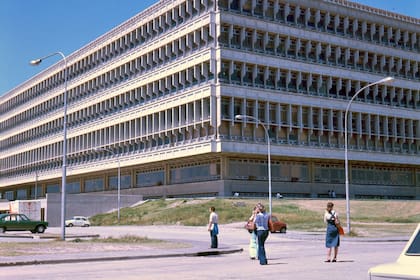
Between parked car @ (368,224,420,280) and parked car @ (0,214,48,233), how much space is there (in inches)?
1654

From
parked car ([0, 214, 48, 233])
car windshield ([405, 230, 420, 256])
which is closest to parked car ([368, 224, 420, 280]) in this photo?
car windshield ([405, 230, 420, 256])

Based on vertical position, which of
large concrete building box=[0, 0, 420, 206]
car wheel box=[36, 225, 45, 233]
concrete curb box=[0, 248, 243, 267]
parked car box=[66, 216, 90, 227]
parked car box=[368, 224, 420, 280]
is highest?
large concrete building box=[0, 0, 420, 206]

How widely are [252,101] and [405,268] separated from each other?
207ft

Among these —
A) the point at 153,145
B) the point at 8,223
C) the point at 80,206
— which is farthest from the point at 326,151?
the point at 8,223

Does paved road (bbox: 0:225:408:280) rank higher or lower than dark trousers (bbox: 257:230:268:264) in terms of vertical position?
lower

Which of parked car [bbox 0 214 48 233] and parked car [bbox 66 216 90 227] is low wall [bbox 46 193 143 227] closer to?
parked car [bbox 66 216 90 227]

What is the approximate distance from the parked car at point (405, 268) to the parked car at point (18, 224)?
138ft

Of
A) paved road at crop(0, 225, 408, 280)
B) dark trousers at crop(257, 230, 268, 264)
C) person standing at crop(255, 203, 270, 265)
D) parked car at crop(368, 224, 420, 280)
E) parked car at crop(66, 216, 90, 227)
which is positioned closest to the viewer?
parked car at crop(368, 224, 420, 280)

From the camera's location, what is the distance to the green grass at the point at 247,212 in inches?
2117

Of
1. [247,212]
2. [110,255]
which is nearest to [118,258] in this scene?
[110,255]

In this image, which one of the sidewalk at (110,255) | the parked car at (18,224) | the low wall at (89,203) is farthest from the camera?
the low wall at (89,203)

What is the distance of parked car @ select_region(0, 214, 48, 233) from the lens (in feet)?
145

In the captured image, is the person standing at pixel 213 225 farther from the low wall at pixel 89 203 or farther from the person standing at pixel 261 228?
the low wall at pixel 89 203

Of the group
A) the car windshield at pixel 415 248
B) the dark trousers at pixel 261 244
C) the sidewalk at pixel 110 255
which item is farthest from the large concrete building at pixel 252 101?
the car windshield at pixel 415 248
